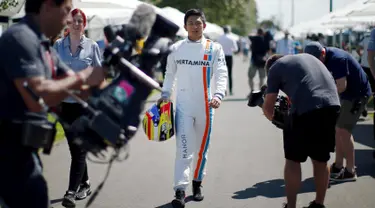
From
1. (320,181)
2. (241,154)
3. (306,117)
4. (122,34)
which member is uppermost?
(122,34)

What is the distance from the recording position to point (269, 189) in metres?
7.36

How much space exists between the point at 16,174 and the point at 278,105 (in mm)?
2994

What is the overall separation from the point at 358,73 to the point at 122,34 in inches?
171

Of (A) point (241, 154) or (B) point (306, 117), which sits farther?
(A) point (241, 154)

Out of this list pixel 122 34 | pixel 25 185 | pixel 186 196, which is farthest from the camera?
pixel 186 196

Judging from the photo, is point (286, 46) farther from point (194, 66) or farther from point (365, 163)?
point (194, 66)

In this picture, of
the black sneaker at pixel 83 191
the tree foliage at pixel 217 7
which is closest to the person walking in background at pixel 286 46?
the black sneaker at pixel 83 191

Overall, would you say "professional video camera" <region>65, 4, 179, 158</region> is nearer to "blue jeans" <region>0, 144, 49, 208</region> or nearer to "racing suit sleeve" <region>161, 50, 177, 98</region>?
"blue jeans" <region>0, 144, 49, 208</region>

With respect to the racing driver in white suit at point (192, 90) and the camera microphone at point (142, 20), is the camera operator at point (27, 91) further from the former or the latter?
the racing driver in white suit at point (192, 90)

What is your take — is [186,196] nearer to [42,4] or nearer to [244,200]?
[244,200]

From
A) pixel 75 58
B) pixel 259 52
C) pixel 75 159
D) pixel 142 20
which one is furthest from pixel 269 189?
pixel 259 52

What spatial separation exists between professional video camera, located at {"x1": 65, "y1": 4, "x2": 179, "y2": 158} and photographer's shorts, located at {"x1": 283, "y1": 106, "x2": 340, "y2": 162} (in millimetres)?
2288

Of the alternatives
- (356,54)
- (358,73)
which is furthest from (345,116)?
(356,54)

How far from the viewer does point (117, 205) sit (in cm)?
662
